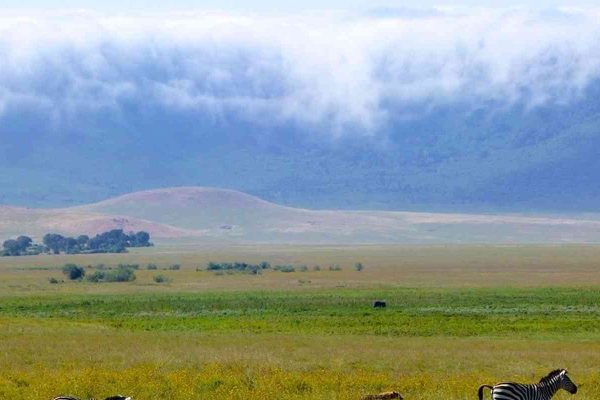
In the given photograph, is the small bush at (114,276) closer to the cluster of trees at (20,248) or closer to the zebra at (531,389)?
the cluster of trees at (20,248)

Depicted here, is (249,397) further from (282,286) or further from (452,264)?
(452,264)

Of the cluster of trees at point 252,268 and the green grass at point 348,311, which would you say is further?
the cluster of trees at point 252,268

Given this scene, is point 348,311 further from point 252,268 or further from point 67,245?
point 67,245

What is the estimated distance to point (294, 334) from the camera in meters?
39.2

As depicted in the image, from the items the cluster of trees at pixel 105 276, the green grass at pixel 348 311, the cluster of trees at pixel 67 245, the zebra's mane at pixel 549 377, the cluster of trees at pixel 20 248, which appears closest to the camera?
the zebra's mane at pixel 549 377

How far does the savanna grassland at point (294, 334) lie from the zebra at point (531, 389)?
2.53 m

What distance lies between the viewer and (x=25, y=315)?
162ft

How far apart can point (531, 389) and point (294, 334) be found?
2054cm

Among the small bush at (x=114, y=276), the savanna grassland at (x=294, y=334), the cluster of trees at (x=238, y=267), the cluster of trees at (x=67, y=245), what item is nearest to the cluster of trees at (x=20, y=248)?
the cluster of trees at (x=67, y=245)

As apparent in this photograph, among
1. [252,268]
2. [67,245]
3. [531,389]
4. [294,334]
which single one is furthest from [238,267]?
[531,389]

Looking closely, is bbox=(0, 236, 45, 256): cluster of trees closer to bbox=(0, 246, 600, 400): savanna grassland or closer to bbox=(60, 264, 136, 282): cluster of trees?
bbox=(0, 246, 600, 400): savanna grassland

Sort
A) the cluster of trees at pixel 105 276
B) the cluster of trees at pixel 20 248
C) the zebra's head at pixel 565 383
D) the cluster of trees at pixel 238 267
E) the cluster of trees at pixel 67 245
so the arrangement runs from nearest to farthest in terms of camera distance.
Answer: the zebra's head at pixel 565 383 < the cluster of trees at pixel 105 276 < the cluster of trees at pixel 238 267 < the cluster of trees at pixel 20 248 < the cluster of trees at pixel 67 245

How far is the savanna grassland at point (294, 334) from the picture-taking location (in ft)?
78.0

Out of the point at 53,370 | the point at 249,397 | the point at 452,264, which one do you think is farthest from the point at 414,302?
the point at 452,264
